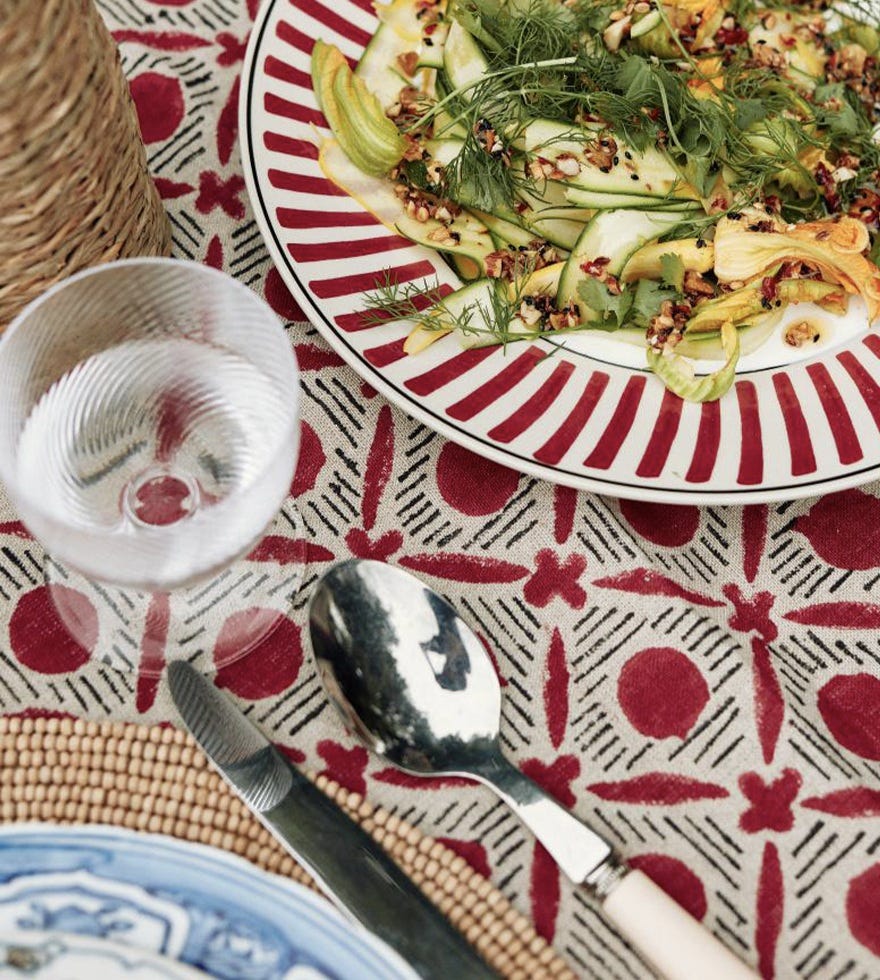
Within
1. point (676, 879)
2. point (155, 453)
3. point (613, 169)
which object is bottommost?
point (676, 879)

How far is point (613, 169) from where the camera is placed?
854 millimetres

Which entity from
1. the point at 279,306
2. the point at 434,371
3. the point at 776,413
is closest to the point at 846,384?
the point at 776,413

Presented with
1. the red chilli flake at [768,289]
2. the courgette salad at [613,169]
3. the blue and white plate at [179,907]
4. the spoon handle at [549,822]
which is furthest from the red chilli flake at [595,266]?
the blue and white plate at [179,907]

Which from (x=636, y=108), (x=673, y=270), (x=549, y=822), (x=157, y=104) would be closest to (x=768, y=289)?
(x=673, y=270)

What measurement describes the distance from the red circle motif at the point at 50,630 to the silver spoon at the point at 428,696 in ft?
0.48

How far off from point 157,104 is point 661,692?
24.4 inches

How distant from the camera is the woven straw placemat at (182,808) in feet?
2.13

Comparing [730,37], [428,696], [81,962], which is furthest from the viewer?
[730,37]

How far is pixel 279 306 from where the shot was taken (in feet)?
2.85

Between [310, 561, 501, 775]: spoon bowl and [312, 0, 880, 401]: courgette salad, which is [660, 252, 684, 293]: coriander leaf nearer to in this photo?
[312, 0, 880, 401]: courgette salad

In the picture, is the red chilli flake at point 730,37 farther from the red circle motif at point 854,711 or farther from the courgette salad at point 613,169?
the red circle motif at point 854,711

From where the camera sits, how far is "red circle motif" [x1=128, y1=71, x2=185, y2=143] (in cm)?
94

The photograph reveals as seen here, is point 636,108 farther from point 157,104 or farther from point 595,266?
point 157,104

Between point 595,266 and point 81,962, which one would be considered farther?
point 595,266
